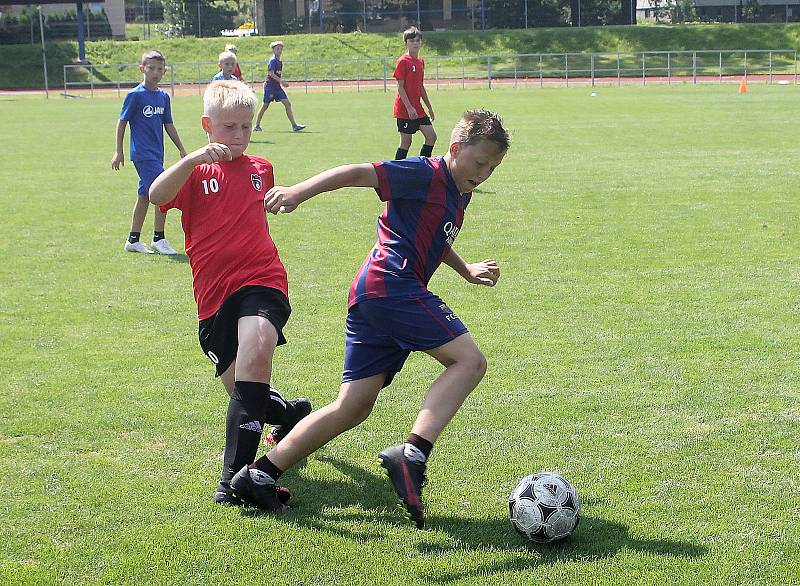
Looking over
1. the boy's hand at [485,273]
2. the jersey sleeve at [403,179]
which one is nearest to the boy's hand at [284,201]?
the jersey sleeve at [403,179]

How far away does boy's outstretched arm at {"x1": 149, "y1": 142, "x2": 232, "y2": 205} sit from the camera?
392cm

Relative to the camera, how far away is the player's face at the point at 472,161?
407cm

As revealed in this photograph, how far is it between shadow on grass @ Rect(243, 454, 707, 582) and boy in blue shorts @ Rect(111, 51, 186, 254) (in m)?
5.95

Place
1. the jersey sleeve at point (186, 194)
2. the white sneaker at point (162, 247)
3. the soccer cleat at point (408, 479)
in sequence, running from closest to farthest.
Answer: the soccer cleat at point (408, 479), the jersey sleeve at point (186, 194), the white sneaker at point (162, 247)

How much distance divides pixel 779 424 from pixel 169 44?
52.6 meters

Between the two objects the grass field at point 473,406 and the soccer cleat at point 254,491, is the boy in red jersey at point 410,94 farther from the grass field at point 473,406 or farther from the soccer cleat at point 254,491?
the soccer cleat at point 254,491

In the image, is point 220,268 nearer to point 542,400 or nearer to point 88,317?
point 542,400

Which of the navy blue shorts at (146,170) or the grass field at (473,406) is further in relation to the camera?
the navy blue shorts at (146,170)

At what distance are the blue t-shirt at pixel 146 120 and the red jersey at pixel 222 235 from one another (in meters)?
5.86

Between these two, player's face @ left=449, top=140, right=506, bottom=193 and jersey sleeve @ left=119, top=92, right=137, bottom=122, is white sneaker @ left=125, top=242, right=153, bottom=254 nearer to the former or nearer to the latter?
jersey sleeve @ left=119, top=92, right=137, bottom=122

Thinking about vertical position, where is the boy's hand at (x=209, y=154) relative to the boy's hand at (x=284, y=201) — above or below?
above

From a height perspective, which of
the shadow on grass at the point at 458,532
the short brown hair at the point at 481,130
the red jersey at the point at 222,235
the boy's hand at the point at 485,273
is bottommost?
the shadow on grass at the point at 458,532

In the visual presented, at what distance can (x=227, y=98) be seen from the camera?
4.30m

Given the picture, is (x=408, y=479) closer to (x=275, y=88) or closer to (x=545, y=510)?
(x=545, y=510)
